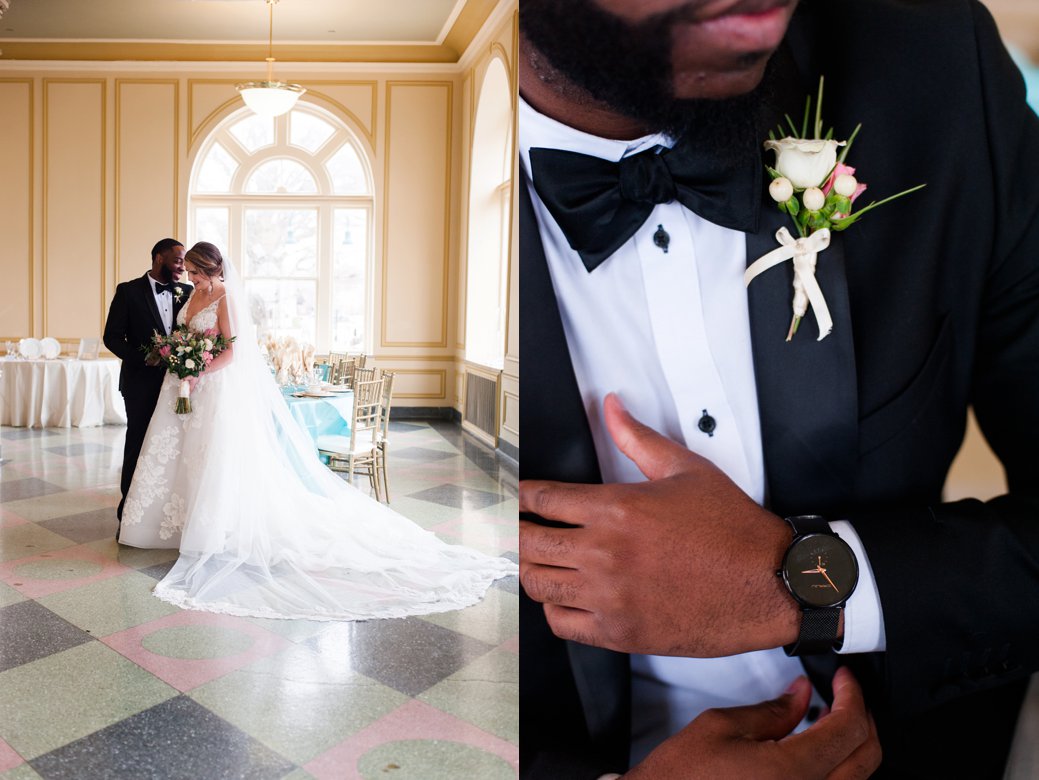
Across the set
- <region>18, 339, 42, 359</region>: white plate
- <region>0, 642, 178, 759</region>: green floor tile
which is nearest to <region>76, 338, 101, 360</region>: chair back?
<region>18, 339, 42, 359</region>: white plate

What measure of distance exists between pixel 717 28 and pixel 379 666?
241cm

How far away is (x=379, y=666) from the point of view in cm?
278

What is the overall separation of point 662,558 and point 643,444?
0.14 m

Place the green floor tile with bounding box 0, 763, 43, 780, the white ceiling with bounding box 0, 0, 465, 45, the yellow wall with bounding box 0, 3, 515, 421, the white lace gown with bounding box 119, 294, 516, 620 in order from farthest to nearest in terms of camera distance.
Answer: the yellow wall with bounding box 0, 3, 515, 421, the white ceiling with bounding box 0, 0, 465, 45, the white lace gown with bounding box 119, 294, 516, 620, the green floor tile with bounding box 0, 763, 43, 780

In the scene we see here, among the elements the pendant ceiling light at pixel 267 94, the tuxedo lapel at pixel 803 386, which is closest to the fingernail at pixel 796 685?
the tuxedo lapel at pixel 803 386

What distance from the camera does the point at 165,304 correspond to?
4148mm

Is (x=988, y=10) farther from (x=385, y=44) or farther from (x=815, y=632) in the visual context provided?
(x=385, y=44)

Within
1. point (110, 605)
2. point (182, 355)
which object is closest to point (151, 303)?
point (182, 355)

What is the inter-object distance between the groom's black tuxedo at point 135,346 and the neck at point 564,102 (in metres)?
3.58

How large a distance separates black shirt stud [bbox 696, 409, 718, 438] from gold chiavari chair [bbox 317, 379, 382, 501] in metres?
3.67

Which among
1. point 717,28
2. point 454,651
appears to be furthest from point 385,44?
point 717,28

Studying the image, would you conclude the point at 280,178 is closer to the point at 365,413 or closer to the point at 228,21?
the point at 228,21

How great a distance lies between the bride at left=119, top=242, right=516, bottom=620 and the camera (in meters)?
3.59

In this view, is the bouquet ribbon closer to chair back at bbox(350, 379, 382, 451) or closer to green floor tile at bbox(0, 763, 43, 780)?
green floor tile at bbox(0, 763, 43, 780)
